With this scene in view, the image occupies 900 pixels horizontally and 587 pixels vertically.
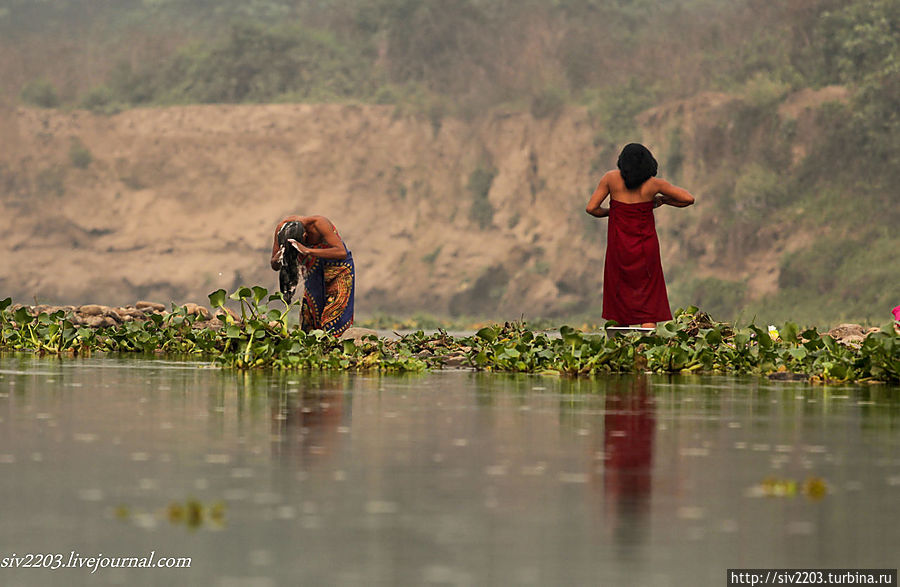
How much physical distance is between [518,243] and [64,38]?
966 inches

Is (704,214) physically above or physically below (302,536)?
above

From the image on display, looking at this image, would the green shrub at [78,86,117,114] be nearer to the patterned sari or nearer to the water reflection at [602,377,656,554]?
the patterned sari

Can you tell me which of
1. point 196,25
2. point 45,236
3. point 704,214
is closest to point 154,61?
point 196,25

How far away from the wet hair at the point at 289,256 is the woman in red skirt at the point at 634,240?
9.41 feet

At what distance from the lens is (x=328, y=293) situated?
53.0ft

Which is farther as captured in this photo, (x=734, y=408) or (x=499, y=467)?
(x=734, y=408)

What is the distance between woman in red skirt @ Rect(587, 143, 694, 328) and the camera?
1560 centimetres

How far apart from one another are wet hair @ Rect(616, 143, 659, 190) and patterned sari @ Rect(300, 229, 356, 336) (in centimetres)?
289

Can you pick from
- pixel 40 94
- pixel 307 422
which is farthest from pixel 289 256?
pixel 40 94

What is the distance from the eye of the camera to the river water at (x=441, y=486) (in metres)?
5.19

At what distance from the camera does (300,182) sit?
180 feet

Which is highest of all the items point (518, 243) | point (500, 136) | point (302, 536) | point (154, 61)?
point (154, 61)

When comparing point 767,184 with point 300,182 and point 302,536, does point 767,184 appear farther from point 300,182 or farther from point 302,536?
point 302,536

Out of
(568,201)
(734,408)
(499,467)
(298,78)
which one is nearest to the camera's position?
(499,467)
